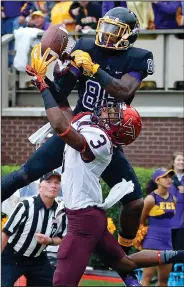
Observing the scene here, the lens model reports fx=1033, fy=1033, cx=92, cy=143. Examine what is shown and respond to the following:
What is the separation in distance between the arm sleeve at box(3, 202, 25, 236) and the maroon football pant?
5.18 feet

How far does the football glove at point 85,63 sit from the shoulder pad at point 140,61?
45 cm

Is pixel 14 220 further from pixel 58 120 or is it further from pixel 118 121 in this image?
pixel 58 120

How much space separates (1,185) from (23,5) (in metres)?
6.88

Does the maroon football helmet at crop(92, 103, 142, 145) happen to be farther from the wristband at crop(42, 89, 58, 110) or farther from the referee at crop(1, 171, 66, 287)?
the referee at crop(1, 171, 66, 287)

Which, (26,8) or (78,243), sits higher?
(26,8)

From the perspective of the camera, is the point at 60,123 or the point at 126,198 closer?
the point at 60,123

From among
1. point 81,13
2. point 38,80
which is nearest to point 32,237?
point 38,80

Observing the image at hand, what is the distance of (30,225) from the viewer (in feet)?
29.6

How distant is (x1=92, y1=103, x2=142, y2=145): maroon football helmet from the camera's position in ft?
24.1

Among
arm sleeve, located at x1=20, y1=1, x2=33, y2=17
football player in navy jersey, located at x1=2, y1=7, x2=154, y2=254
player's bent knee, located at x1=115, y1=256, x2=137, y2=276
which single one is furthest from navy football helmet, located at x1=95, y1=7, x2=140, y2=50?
arm sleeve, located at x1=20, y1=1, x2=33, y2=17

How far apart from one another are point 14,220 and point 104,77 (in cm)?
217

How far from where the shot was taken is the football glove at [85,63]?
7.21 metres

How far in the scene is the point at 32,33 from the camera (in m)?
13.6

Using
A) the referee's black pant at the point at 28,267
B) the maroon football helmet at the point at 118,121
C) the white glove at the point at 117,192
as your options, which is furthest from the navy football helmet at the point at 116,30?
the referee's black pant at the point at 28,267
